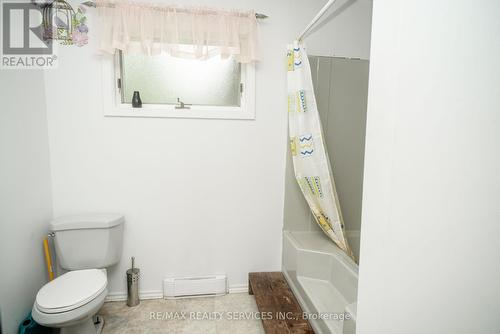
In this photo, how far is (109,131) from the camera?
2016mm

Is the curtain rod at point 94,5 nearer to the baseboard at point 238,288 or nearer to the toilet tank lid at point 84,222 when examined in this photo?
the toilet tank lid at point 84,222

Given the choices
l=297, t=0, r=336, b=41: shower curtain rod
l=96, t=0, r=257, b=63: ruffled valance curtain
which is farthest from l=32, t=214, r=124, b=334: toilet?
l=297, t=0, r=336, b=41: shower curtain rod

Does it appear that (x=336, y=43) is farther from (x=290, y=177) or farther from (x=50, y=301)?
(x=50, y=301)

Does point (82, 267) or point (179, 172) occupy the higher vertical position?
point (179, 172)

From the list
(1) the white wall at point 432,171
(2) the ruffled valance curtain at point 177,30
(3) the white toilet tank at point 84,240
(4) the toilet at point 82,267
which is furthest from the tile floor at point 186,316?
(2) the ruffled valance curtain at point 177,30

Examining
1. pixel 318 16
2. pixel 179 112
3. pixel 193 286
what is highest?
pixel 318 16

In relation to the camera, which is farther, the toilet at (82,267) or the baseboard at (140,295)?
the baseboard at (140,295)

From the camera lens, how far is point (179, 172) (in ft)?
6.97

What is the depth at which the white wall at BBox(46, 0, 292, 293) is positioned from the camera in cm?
198

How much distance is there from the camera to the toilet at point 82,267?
149 cm

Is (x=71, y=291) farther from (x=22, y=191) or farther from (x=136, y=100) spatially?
(x=136, y=100)

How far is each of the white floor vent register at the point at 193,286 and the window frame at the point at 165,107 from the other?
128cm

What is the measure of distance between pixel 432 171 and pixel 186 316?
1816mm

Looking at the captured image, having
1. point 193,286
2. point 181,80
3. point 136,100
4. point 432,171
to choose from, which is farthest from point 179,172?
point 432,171
